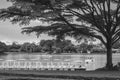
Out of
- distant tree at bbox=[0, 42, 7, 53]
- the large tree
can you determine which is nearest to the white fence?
the large tree

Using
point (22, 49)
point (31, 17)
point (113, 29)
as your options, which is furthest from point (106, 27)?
point (22, 49)

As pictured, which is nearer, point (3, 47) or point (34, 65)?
point (34, 65)

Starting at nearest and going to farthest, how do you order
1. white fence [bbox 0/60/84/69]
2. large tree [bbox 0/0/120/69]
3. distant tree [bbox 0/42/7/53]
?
large tree [bbox 0/0/120/69] → white fence [bbox 0/60/84/69] → distant tree [bbox 0/42/7/53]

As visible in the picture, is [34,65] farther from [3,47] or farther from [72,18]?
[3,47]

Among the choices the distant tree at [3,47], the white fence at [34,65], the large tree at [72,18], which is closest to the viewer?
the large tree at [72,18]

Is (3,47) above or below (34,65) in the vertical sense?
above

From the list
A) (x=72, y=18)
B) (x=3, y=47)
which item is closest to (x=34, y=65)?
(x=72, y=18)

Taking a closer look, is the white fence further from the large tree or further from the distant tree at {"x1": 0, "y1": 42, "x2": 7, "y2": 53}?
the distant tree at {"x1": 0, "y1": 42, "x2": 7, "y2": 53}

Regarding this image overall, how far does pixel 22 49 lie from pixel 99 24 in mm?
42078

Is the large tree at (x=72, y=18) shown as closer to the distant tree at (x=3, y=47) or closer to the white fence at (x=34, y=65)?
the white fence at (x=34, y=65)

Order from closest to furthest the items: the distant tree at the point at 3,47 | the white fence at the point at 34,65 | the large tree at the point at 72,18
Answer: the large tree at the point at 72,18, the white fence at the point at 34,65, the distant tree at the point at 3,47

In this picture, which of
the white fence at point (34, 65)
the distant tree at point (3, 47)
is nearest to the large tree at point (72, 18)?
the white fence at point (34, 65)

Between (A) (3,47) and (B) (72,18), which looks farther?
(A) (3,47)

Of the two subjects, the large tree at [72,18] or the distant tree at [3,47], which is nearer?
the large tree at [72,18]
